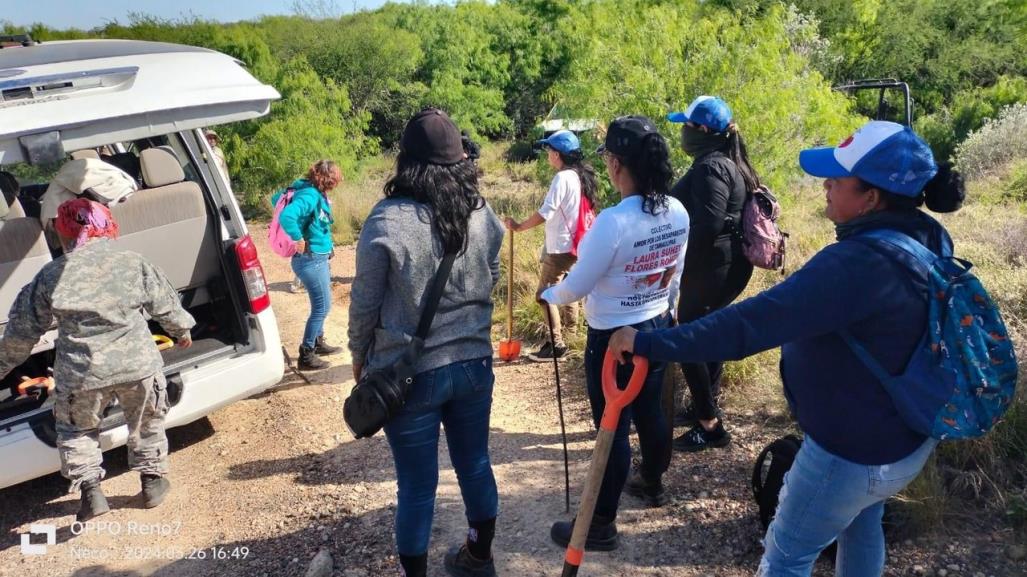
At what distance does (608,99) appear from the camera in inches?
279

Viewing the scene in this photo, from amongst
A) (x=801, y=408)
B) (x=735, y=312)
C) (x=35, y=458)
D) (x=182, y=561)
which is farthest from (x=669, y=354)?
(x=35, y=458)

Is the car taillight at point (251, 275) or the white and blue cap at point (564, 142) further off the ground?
the white and blue cap at point (564, 142)

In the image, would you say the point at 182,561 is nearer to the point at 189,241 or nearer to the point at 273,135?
the point at 189,241

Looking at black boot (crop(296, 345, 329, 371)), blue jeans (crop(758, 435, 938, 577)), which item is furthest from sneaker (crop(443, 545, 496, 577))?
black boot (crop(296, 345, 329, 371))

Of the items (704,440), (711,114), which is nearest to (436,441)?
(704,440)

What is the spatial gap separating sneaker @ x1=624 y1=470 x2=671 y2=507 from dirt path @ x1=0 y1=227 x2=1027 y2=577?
47 mm

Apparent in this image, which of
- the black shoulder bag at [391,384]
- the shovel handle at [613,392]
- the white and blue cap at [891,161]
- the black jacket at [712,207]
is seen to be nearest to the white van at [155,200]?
the black shoulder bag at [391,384]

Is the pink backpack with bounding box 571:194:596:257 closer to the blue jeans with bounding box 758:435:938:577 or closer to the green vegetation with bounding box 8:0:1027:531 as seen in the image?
the green vegetation with bounding box 8:0:1027:531

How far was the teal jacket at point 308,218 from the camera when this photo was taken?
5211mm

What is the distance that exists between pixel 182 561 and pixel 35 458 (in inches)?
34.0

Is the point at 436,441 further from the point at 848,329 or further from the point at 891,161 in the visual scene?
the point at 891,161

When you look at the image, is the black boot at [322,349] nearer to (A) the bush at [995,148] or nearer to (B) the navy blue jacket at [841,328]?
(B) the navy blue jacket at [841,328]

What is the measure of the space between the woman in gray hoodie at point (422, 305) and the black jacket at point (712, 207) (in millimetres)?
1242

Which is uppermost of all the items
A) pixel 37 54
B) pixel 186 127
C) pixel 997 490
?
pixel 37 54
